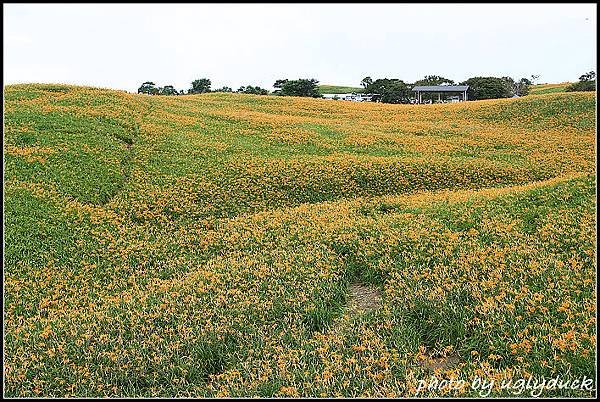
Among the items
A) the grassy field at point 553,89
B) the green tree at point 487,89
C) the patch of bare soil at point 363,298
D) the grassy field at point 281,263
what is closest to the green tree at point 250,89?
the green tree at point 487,89

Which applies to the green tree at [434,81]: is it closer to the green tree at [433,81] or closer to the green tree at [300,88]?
the green tree at [433,81]

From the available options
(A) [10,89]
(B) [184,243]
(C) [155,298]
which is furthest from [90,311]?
(A) [10,89]

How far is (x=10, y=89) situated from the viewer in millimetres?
34312

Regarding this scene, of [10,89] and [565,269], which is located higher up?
[10,89]

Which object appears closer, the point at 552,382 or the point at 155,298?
the point at 552,382

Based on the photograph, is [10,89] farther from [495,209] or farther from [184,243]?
[495,209]

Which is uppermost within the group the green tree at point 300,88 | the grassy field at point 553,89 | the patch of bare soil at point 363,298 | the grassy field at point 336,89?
the grassy field at point 336,89

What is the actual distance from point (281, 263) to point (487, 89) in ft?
242

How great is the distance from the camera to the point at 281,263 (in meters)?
12.0

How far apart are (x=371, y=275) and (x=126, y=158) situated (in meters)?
14.6

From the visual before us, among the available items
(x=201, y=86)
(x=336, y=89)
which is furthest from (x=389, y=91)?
(x=336, y=89)

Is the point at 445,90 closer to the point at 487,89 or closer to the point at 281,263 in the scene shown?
the point at 487,89

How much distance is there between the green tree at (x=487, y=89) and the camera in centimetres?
7700

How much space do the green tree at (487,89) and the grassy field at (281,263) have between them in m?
53.9
